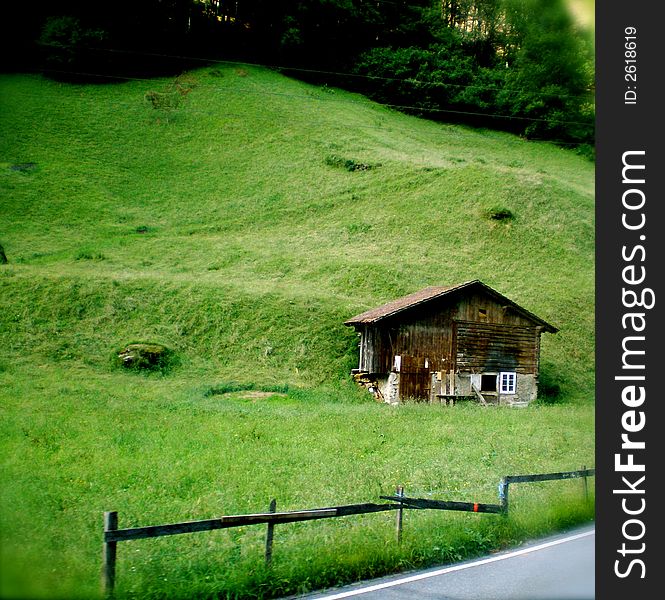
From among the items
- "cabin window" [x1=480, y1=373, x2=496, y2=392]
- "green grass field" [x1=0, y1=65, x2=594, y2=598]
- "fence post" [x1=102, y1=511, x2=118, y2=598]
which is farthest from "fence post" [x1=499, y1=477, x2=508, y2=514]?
"cabin window" [x1=480, y1=373, x2=496, y2=392]

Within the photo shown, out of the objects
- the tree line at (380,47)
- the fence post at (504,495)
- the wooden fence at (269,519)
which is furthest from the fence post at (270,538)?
the tree line at (380,47)

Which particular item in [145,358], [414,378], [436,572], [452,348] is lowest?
[436,572]

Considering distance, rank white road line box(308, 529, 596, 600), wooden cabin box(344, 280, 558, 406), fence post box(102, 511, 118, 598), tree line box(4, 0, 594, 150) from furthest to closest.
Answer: wooden cabin box(344, 280, 558, 406) < white road line box(308, 529, 596, 600) < fence post box(102, 511, 118, 598) < tree line box(4, 0, 594, 150)

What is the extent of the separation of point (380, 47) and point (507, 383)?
42.3m

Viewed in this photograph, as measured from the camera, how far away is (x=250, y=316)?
39969mm

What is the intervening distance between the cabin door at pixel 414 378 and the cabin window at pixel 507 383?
445 cm

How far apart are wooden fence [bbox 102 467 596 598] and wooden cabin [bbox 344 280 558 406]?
21.8 m

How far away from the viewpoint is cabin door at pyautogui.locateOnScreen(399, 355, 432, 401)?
34125 millimetres

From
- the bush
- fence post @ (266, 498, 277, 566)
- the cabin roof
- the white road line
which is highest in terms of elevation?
the cabin roof

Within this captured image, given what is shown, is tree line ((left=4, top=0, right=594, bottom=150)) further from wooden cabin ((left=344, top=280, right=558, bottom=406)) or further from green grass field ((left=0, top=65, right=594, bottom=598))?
wooden cabin ((left=344, top=280, right=558, bottom=406))

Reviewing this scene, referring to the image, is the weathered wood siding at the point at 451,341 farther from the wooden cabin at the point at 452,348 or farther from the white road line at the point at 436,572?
the white road line at the point at 436,572

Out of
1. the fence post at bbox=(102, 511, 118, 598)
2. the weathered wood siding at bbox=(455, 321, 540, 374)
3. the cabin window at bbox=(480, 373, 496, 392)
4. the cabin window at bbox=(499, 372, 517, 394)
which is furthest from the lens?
the cabin window at bbox=(499, 372, 517, 394)

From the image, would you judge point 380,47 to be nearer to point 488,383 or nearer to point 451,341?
point 451,341

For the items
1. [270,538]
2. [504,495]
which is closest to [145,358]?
[504,495]
